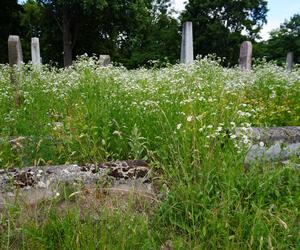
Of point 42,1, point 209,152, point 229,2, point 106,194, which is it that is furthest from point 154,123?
point 229,2

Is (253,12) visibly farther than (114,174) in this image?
Yes

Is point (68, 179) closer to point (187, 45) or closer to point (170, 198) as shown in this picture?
point (170, 198)

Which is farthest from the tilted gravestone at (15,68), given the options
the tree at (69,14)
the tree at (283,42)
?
the tree at (283,42)

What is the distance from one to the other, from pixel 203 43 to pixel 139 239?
122ft

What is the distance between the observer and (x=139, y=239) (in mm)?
2299

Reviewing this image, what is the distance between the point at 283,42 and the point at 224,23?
9.00 meters

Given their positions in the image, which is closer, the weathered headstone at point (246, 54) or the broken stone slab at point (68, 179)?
the broken stone slab at point (68, 179)

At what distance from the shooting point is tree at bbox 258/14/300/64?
41.7 metres

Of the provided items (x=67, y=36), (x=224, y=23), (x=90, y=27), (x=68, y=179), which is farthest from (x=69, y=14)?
(x=68, y=179)

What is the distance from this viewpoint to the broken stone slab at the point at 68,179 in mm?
2580

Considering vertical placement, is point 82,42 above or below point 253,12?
below

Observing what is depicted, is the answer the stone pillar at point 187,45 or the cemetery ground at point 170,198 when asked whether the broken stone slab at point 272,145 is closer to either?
the cemetery ground at point 170,198

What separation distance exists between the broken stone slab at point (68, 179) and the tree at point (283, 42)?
40.3 meters

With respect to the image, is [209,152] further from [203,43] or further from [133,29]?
[203,43]
